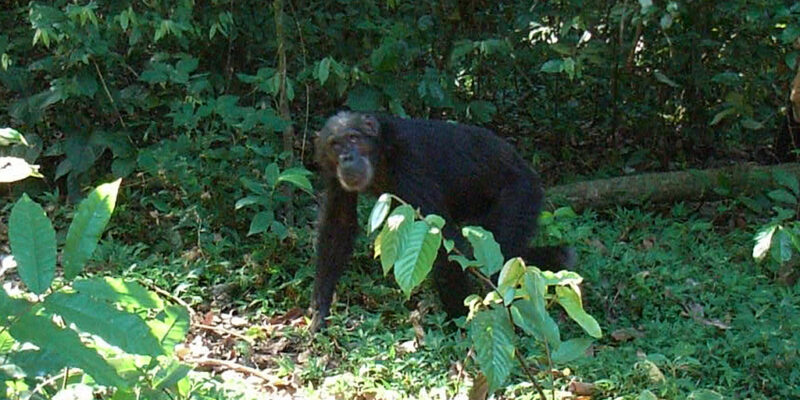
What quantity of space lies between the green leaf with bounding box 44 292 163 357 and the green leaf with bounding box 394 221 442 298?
761mm

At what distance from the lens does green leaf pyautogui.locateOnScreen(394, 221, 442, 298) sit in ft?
9.93

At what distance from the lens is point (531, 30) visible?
862 cm

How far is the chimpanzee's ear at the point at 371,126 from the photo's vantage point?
6.37m

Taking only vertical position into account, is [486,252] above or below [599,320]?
above

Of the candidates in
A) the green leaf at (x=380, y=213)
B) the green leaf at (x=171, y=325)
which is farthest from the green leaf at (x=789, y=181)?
the green leaf at (x=171, y=325)

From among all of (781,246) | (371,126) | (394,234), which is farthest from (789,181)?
(394,234)

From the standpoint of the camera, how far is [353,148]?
632 centimetres

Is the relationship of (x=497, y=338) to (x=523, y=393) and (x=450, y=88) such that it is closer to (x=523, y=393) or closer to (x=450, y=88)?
(x=523, y=393)

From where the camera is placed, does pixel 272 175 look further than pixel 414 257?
Yes

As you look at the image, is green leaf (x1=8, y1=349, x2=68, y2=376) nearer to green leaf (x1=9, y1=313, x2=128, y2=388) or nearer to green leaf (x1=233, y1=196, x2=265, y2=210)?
green leaf (x1=9, y1=313, x2=128, y2=388)

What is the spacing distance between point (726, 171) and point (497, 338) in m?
6.03

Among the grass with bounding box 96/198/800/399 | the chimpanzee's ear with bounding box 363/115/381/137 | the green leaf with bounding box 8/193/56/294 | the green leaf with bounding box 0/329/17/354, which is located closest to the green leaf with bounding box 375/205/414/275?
the green leaf with bounding box 8/193/56/294

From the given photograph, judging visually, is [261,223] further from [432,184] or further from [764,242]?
[764,242]

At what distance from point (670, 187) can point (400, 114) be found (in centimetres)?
246
